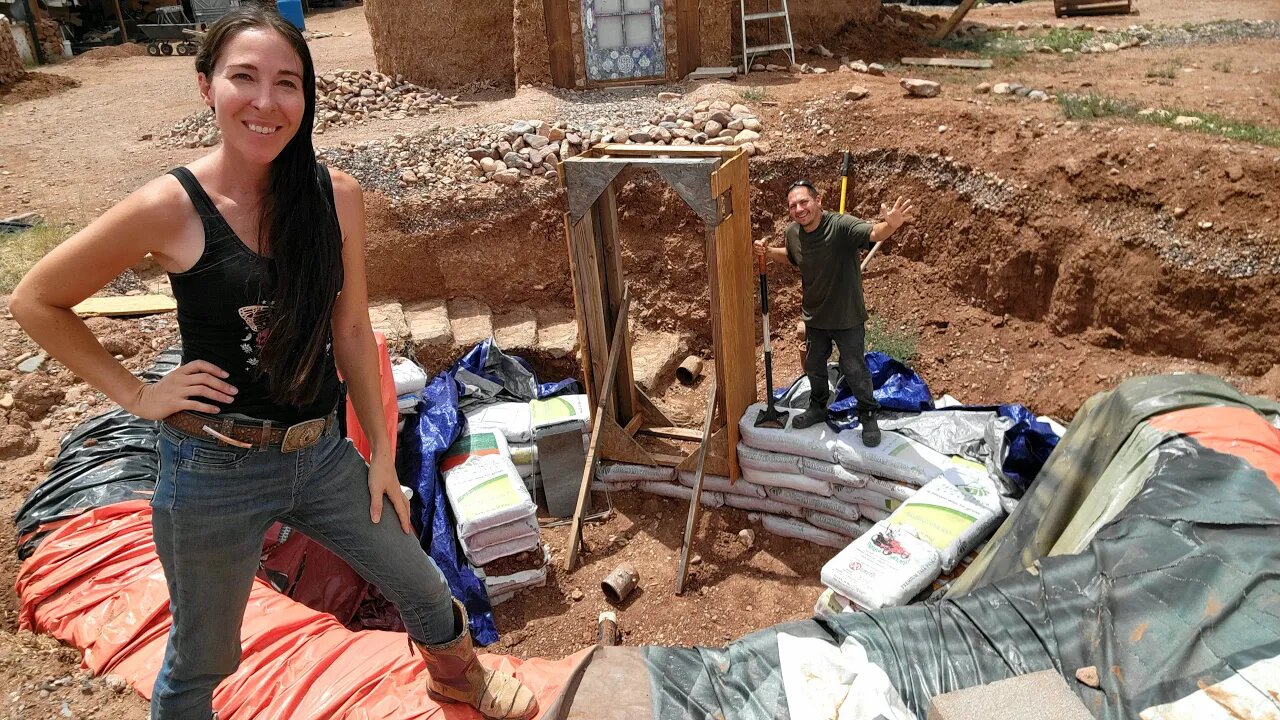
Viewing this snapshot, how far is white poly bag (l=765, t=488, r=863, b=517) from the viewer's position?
202 inches

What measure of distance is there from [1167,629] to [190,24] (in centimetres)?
2295

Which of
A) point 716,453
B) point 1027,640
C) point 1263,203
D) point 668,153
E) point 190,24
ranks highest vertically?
point 190,24

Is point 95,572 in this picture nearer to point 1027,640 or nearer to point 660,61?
point 1027,640

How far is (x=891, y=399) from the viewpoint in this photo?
5430 millimetres

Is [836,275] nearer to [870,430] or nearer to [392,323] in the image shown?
[870,430]

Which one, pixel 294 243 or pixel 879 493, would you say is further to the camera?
pixel 879 493

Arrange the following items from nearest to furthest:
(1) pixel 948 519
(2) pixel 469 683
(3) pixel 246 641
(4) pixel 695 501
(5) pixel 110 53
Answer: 1. (2) pixel 469 683
2. (3) pixel 246 641
3. (1) pixel 948 519
4. (4) pixel 695 501
5. (5) pixel 110 53

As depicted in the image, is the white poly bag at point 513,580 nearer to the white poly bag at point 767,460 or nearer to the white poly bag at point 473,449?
the white poly bag at point 473,449

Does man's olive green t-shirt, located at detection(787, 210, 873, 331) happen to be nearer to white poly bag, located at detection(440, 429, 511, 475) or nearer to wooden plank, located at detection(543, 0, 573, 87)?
white poly bag, located at detection(440, 429, 511, 475)

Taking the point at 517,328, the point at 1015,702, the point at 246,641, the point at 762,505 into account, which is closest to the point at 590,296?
the point at 762,505

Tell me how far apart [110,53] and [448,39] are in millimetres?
12786

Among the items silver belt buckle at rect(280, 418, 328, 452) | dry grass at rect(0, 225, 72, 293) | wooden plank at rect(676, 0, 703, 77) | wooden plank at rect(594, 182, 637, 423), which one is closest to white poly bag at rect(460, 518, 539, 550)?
wooden plank at rect(594, 182, 637, 423)

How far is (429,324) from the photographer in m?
6.96

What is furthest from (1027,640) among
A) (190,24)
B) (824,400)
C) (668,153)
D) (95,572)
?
(190,24)
